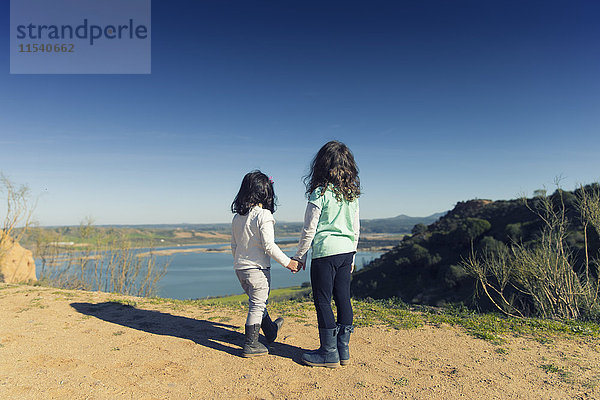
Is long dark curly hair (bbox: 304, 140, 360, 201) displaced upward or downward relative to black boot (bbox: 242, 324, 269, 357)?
upward

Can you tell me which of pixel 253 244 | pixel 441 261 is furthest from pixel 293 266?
pixel 441 261

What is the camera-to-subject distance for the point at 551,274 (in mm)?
5113

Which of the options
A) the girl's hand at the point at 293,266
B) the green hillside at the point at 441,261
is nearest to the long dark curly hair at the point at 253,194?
the girl's hand at the point at 293,266

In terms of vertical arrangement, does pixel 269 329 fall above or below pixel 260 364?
above

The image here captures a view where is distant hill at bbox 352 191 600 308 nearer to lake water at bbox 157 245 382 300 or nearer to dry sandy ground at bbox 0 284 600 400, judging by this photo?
lake water at bbox 157 245 382 300

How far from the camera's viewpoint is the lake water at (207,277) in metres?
36.2

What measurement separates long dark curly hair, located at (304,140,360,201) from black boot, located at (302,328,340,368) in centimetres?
110

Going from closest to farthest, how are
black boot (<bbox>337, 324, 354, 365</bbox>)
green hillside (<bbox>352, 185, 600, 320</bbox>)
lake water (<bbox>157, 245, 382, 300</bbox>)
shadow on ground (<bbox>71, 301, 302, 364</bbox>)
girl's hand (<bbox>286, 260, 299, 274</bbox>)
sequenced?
girl's hand (<bbox>286, 260, 299, 274</bbox>) < black boot (<bbox>337, 324, 354, 365</bbox>) < shadow on ground (<bbox>71, 301, 302, 364</bbox>) < green hillside (<bbox>352, 185, 600, 320</bbox>) < lake water (<bbox>157, 245, 382, 300</bbox>)

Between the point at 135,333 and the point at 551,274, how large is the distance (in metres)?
5.67

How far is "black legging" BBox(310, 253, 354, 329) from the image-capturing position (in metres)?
2.76

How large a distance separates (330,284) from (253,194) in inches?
39.6

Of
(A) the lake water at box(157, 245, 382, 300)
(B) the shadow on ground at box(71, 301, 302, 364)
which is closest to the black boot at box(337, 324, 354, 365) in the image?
(B) the shadow on ground at box(71, 301, 302, 364)

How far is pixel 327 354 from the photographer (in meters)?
2.77

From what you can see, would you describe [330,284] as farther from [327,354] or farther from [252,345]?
[252,345]
